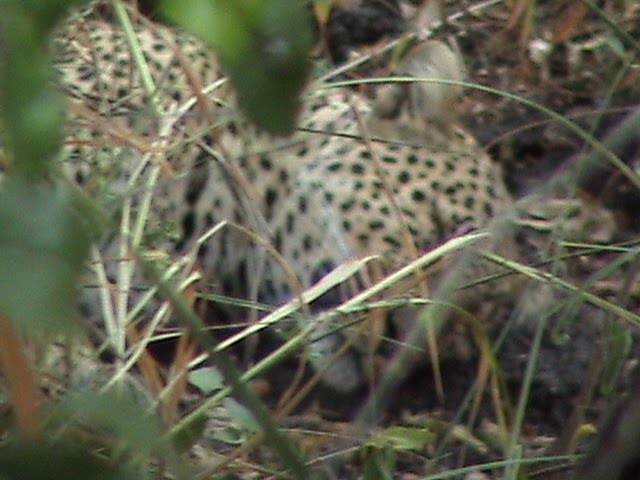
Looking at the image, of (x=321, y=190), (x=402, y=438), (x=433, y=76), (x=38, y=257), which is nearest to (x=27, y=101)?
(x=38, y=257)

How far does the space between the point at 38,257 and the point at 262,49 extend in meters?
0.10

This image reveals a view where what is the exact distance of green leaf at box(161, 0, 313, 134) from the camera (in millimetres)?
466

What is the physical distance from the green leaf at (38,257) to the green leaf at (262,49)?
0.07 meters

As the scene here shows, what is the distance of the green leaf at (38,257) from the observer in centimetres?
44

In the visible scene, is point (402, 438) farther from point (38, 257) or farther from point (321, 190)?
point (321, 190)

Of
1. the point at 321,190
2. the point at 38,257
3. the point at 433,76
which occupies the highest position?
the point at 38,257

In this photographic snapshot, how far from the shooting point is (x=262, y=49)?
0.47 metres

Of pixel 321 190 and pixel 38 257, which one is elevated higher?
pixel 38 257

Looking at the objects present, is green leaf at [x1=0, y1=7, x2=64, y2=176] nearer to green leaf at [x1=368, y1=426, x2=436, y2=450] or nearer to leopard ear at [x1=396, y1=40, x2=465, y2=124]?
green leaf at [x1=368, y1=426, x2=436, y2=450]

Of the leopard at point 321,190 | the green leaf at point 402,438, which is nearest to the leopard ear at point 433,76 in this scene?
the leopard at point 321,190

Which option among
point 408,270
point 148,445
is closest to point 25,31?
point 148,445

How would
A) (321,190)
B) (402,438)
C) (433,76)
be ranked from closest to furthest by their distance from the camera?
1. (402,438)
2. (433,76)
3. (321,190)

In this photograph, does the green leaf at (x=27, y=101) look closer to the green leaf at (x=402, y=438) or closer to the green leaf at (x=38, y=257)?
the green leaf at (x=38, y=257)

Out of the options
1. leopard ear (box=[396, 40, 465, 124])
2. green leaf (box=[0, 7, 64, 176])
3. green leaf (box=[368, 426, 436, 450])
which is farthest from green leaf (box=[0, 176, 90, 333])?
leopard ear (box=[396, 40, 465, 124])
